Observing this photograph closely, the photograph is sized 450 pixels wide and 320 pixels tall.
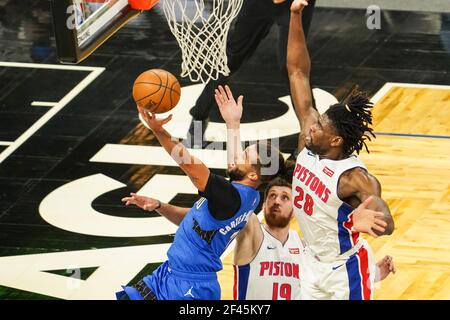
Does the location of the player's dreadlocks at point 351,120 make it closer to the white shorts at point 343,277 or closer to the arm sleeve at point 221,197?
the white shorts at point 343,277

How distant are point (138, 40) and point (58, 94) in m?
1.57

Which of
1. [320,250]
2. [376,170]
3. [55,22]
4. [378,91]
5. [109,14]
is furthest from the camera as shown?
[378,91]

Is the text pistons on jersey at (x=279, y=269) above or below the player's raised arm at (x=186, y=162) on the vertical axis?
below

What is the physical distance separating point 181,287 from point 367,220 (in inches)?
59.1

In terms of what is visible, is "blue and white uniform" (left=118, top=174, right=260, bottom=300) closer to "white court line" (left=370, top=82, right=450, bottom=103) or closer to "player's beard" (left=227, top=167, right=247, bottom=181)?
"player's beard" (left=227, top=167, right=247, bottom=181)

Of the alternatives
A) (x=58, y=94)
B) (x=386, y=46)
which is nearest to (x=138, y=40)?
(x=58, y=94)

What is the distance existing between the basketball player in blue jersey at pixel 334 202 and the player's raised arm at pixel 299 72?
0.26 metres

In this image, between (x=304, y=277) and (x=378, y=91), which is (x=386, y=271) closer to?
(x=304, y=277)

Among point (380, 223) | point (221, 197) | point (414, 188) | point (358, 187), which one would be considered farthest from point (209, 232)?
point (414, 188)

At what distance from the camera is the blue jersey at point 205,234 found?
29.1 ft

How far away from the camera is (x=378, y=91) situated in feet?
45.7

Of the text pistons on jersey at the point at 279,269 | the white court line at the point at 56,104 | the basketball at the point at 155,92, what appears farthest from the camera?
the white court line at the point at 56,104

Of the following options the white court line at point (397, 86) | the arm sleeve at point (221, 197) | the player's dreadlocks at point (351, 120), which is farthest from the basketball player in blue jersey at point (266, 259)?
the white court line at point (397, 86)

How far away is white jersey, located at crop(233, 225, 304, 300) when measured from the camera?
30.6 feet
